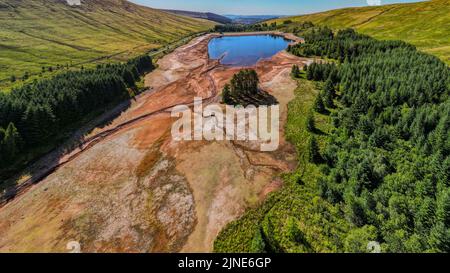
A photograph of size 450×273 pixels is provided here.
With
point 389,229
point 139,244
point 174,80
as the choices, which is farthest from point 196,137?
point 174,80

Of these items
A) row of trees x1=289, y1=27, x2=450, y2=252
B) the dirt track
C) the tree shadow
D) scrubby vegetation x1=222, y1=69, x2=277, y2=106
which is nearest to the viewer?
row of trees x1=289, y1=27, x2=450, y2=252

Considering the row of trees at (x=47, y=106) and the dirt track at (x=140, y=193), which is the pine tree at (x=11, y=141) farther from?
the dirt track at (x=140, y=193)

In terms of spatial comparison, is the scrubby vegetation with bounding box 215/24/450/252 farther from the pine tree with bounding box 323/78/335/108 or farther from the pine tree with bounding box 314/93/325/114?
the pine tree with bounding box 323/78/335/108

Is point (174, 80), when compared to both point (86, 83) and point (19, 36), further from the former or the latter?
point (19, 36)

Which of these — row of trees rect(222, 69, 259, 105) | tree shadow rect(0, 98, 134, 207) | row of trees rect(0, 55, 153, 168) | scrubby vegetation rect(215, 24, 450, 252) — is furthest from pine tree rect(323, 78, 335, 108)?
row of trees rect(0, 55, 153, 168)

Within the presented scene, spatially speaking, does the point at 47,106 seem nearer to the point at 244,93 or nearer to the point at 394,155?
the point at 244,93

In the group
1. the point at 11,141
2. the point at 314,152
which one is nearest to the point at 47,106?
the point at 11,141

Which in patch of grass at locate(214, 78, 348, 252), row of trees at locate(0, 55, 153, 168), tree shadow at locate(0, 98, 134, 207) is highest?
row of trees at locate(0, 55, 153, 168)
